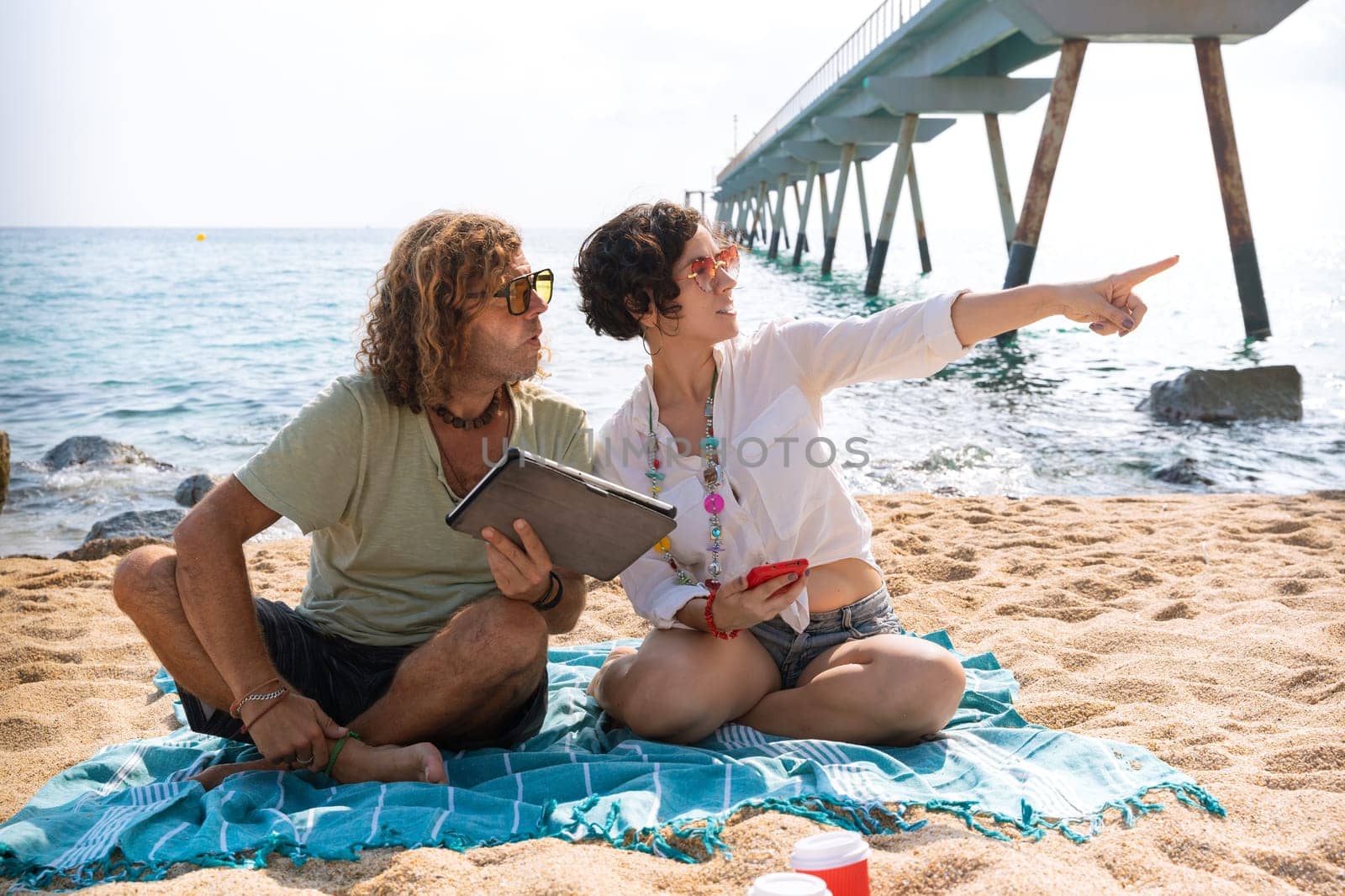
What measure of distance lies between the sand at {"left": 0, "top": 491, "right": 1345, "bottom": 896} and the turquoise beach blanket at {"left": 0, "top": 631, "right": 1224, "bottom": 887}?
0.22 ft

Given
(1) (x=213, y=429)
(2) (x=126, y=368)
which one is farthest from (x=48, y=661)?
(2) (x=126, y=368)

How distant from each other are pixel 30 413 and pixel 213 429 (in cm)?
270

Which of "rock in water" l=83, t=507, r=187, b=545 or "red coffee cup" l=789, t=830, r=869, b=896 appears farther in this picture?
"rock in water" l=83, t=507, r=187, b=545

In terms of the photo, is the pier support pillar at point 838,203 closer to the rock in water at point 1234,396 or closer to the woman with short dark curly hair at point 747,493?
the rock in water at point 1234,396

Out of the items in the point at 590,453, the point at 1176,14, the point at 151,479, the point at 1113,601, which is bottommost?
the point at 151,479

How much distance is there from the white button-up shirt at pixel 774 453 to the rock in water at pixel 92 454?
22.9 feet

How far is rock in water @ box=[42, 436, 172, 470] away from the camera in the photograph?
28.7 feet

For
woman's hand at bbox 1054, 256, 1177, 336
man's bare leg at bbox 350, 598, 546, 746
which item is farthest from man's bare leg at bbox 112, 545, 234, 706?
woman's hand at bbox 1054, 256, 1177, 336

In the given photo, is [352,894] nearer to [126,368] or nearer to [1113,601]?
[1113,601]

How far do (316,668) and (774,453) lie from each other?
1348 millimetres

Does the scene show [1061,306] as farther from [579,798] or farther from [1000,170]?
[1000,170]

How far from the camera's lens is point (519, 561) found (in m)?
2.61

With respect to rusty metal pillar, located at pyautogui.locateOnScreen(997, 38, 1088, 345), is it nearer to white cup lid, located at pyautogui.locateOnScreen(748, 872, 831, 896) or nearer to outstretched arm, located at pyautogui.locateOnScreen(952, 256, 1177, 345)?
outstretched arm, located at pyautogui.locateOnScreen(952, 256, 1177, 345)

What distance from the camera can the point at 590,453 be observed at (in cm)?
318
